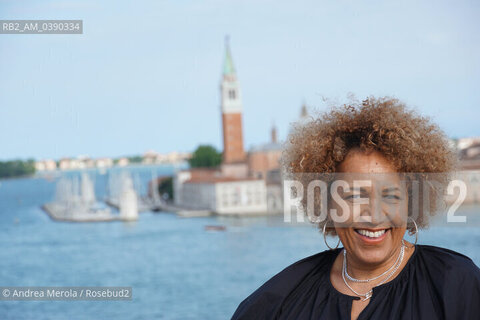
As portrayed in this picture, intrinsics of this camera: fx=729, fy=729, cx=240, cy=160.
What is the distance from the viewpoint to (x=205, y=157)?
37.2 meters

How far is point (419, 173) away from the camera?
900 mm

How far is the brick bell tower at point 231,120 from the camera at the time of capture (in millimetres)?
31688

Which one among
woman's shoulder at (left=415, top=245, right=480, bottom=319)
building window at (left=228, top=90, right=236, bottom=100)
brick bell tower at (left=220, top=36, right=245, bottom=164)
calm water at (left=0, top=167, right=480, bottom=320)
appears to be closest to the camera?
woman's shoulder at (left=415, top=245, right=480, bottom=319)

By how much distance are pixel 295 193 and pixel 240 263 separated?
17.8m

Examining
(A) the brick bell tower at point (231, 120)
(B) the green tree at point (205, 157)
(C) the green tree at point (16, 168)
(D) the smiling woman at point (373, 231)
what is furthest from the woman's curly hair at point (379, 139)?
(C) the green tree at point (16, 168)

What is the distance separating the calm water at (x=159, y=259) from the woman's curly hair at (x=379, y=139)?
39.8 ft

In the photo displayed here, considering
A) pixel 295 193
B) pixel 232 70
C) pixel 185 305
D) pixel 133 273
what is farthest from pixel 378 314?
pixel 232 70

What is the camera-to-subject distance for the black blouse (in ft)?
2.57

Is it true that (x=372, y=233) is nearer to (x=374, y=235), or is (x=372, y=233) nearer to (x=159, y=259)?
(x=374, y=235)

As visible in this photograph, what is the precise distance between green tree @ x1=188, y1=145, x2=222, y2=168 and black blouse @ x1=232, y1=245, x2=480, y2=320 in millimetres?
35897

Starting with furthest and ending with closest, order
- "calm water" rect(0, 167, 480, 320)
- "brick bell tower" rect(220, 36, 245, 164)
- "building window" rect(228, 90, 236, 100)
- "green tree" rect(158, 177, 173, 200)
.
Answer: "green tree" rect(158, 177, 173, 200), "building window" rect(228, 90, 236, 100), "brick bell tower" rect(220, 36, 245, 164), "calm water" rect(0, 167, 480, 320)

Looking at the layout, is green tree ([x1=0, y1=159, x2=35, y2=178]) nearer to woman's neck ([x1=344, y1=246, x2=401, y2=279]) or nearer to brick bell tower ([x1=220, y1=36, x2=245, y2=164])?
brick bell tower ([x1=220, y1=36, x2=245, y2=164])

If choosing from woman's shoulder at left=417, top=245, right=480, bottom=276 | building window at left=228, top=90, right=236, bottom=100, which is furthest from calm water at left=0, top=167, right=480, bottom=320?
woman's shoulder at left=417, top=245, right=480, bottom=276

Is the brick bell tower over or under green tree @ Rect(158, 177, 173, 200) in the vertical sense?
over
